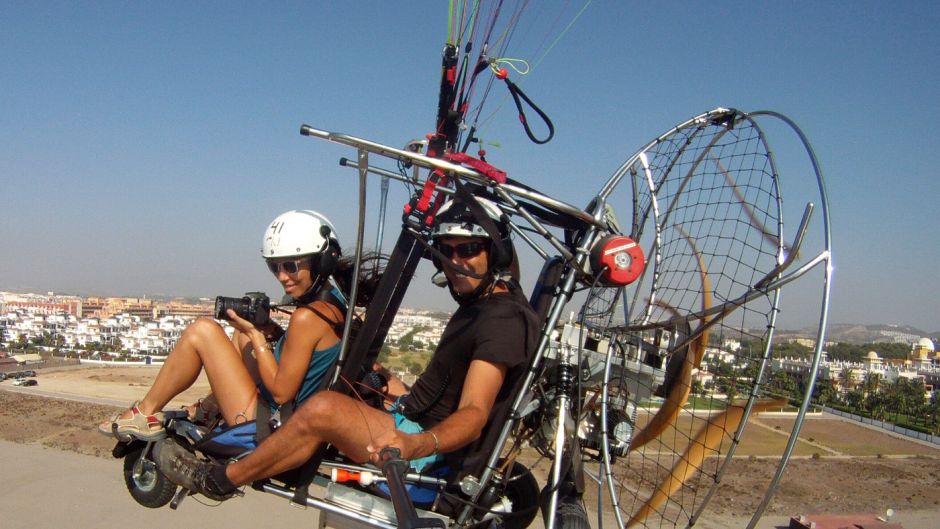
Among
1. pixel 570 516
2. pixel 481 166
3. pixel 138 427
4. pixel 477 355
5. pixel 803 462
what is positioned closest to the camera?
pixel 477 355

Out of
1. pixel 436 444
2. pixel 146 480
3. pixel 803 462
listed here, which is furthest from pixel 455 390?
pixel 803 462

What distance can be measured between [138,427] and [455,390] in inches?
85.5

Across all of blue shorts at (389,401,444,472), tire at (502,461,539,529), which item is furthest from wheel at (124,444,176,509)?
tire at (502,461,539,529)

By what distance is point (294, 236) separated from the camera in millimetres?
4539

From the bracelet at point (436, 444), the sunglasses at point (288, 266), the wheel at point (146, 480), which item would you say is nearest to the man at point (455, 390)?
the bracelet at point (436, 444)

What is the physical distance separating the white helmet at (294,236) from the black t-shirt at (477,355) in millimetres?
1182

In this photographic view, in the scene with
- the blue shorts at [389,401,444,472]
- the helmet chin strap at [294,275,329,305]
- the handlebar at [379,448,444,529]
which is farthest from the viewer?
the helmet chin strap at [294,275,329,305]

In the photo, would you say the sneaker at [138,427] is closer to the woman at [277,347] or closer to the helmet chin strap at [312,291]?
the woman at [277,347]

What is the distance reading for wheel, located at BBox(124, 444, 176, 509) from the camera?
4.73m

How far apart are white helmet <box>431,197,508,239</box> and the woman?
1.01 m

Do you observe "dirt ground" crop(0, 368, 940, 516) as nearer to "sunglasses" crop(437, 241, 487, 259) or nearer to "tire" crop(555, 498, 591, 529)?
"tire" crop(555, 498, 591, 529)

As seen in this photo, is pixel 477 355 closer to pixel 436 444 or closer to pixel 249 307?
pixel 436 444

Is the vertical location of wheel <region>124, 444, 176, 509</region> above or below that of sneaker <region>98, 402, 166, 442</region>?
below

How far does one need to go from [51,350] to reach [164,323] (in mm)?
11941
